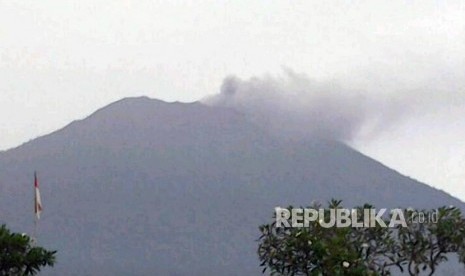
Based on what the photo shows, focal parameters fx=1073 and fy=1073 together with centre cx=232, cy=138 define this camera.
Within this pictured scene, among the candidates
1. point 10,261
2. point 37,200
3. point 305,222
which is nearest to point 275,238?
point 305,222

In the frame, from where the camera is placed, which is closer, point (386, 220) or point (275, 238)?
point (275, 238)

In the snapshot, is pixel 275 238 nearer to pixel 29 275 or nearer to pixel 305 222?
pixel 305 222

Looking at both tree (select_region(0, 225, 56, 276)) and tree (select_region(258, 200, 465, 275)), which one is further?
tree (select_region(258, 200, 465, 275))

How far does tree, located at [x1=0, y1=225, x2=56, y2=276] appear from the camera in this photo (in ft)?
131

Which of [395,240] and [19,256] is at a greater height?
[395,240]

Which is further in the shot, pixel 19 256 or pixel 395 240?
pixel 395 240

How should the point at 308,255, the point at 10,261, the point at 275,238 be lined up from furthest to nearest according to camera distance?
the point at 275,238 < the point at 308,255 < the point at 10,261

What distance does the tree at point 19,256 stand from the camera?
40.0m

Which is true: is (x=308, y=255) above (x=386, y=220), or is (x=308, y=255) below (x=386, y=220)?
below

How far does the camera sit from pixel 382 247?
6094 cm

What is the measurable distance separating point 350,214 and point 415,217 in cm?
379

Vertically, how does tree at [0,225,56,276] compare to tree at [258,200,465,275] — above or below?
below

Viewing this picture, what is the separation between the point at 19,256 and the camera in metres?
39.9

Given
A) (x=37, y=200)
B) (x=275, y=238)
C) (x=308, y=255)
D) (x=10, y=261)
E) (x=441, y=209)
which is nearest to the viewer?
(x=10, y=261)
